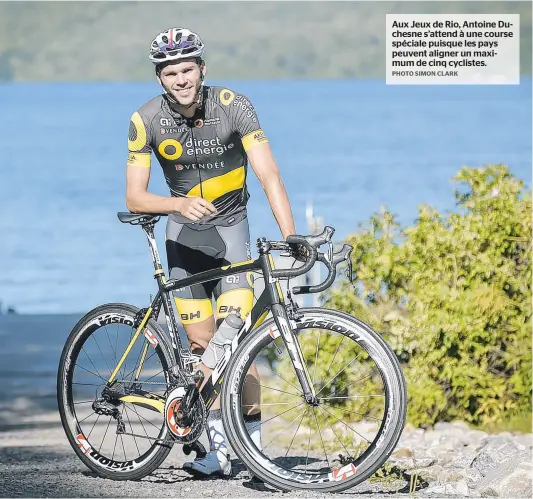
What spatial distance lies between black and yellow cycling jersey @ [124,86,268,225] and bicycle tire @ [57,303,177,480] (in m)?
0.50

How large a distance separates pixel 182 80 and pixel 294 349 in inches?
49.7

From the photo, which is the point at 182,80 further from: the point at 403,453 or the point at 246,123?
the point at 403,453

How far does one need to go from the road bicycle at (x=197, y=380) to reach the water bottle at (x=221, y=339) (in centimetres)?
6

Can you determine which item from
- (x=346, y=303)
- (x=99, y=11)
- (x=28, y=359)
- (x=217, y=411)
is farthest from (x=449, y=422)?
(x=99, y=11)

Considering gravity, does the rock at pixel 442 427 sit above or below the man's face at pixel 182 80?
below

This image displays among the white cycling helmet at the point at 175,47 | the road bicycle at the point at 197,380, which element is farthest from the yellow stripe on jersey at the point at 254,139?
the road bicycle at the point at 197,380

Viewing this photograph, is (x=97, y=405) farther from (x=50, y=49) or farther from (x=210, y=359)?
(x=50, y=49)

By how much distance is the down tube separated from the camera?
452 centimetres

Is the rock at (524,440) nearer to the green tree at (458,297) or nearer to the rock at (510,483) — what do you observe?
the green tree at (458,297)

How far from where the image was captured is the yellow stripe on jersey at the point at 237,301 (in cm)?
481

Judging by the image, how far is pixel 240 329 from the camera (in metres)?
4.63

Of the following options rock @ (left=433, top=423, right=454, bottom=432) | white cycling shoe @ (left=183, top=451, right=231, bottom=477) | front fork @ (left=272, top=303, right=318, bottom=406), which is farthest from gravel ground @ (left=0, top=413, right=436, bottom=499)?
rock @ (left=433, top=423, right=454, bottom=432)

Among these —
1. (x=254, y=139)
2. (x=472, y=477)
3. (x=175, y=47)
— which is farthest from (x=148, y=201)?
(x=472, y=477)

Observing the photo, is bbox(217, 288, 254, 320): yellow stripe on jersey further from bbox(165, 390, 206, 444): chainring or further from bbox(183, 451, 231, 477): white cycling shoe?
bbox(183, 451, 231, 477): white cycling shoe
